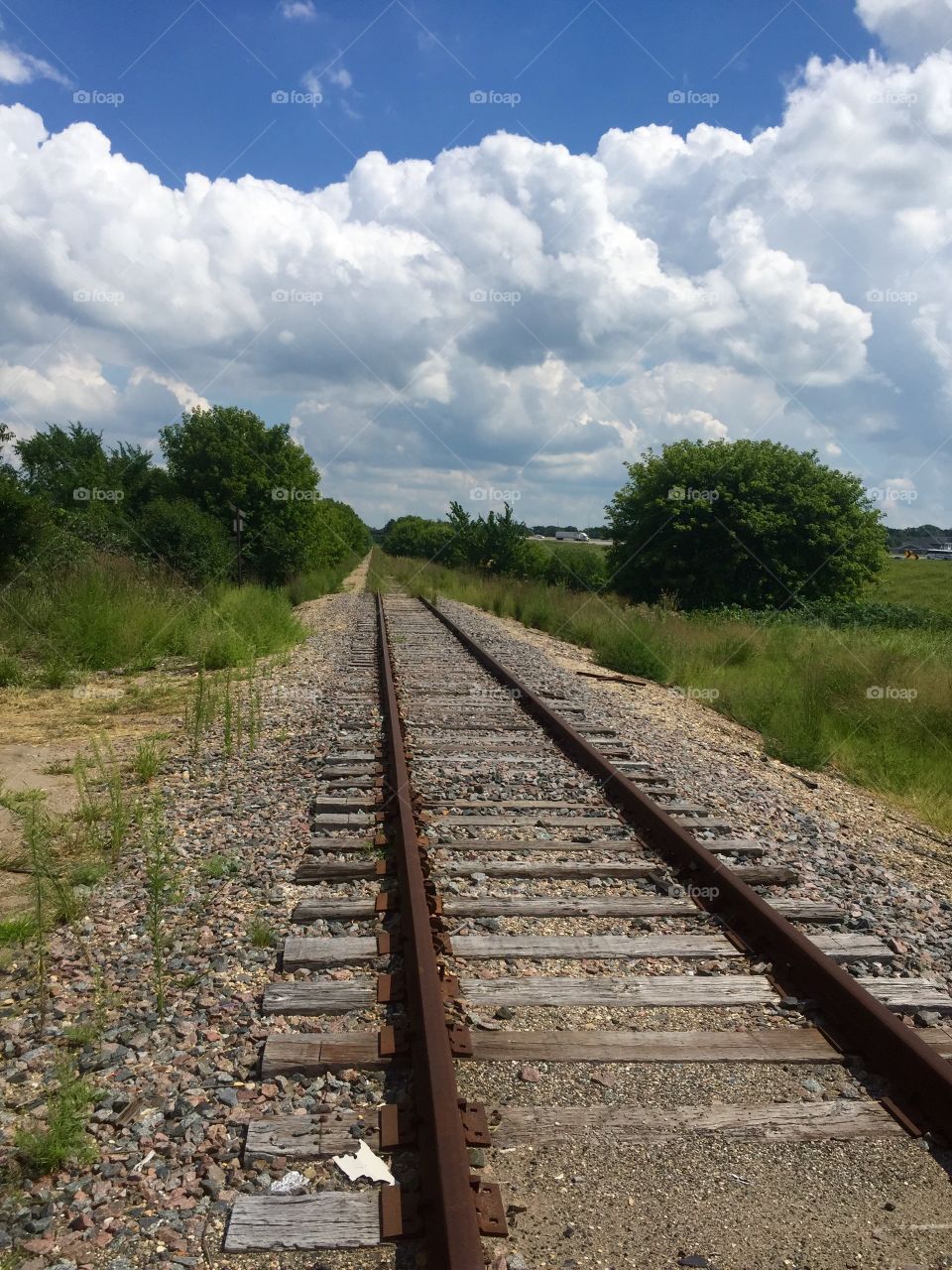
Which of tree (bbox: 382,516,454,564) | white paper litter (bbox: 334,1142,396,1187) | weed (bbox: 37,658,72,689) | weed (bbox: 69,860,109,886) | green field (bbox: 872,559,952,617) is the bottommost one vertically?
white paper litter (bbox: 334,1142,396,1187)

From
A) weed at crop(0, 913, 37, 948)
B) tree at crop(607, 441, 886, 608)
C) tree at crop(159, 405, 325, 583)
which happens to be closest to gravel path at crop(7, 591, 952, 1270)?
weed at crop(0, 913, 37, 948)

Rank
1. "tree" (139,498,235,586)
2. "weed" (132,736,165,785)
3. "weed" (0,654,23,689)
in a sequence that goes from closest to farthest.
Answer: "weed" (132,736,165,785) < "weed" (0,654,23,689) < "tree" (139,498,235,586)

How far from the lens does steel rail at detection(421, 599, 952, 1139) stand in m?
3.00

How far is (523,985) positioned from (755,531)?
21.4 metres

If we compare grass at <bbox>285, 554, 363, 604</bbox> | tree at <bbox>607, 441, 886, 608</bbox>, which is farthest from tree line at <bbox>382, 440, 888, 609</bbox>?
grass at <bbox>285, 554, 363, 604</bbox>

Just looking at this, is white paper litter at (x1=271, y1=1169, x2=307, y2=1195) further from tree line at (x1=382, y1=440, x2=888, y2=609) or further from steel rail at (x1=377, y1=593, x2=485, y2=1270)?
tree line at (x1=382, y1=440, x2=888, y2=609)

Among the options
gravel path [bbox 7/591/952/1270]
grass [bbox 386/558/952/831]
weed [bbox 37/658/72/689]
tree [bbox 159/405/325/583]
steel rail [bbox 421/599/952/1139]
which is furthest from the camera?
tree [bbox 159/405/325/583]

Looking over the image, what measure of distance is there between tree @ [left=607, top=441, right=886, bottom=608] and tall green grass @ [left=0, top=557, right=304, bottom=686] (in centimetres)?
1268

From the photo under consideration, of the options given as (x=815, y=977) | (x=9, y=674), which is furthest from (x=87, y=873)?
(x=9, y=674)

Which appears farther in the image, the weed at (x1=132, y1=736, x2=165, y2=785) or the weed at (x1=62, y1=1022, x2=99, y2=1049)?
the weed at (x1=132, y1=736, x2=165, y2=785)

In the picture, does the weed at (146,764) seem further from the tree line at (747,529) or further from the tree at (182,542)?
the tree line at (747,529)

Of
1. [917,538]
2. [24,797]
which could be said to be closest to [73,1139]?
[24,797]

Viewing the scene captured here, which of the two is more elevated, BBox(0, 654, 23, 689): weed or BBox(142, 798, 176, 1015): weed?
BBox(0, 654, 23, 689): weed

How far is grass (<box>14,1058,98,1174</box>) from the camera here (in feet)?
8.70
